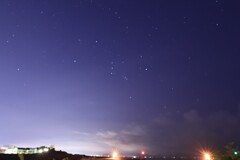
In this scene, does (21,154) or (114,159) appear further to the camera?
(114,159)

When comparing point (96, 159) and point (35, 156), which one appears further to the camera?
point (96, 159)

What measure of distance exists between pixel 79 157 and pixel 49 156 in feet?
14.6

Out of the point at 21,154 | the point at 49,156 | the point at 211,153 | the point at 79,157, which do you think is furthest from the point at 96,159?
the point at 211,153

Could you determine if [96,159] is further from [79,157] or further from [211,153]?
[211,153]

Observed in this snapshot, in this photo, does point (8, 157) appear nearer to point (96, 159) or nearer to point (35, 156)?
point (35, 156)

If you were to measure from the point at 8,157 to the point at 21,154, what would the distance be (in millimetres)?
1932

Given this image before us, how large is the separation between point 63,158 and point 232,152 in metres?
21.4

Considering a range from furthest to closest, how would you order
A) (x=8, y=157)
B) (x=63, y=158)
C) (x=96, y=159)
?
(x=96, y=159) < (x=63, y=158) < (x=8, y=157)

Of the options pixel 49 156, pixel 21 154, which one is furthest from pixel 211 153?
pixel 21 154

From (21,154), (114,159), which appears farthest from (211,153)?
(21,154)

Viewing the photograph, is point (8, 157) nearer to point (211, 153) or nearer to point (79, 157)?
point (79, 157)

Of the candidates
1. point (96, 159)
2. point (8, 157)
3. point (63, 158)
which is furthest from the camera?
point (96, 159)

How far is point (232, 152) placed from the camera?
40.7 meters

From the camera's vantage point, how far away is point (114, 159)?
47.6 m
